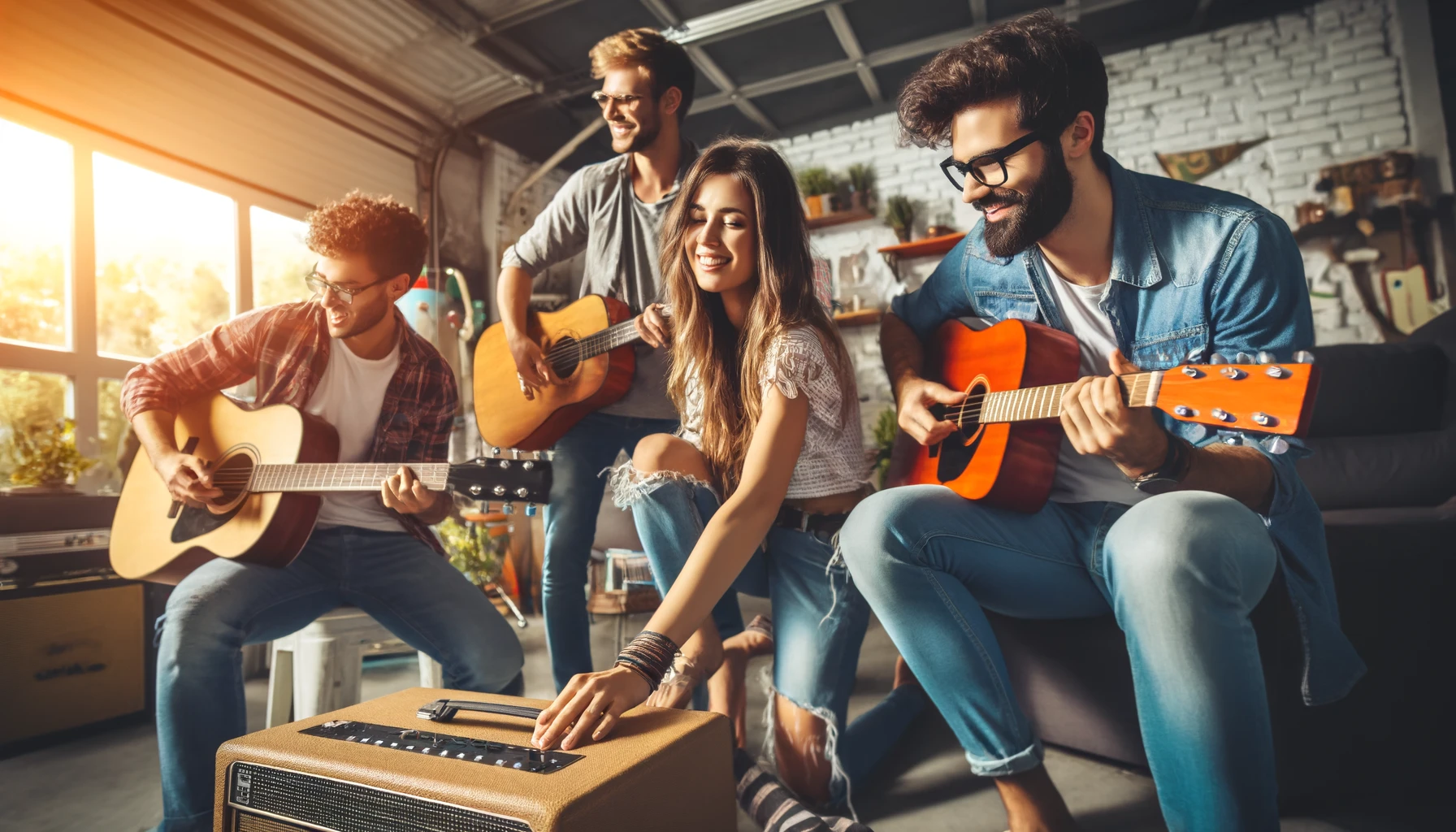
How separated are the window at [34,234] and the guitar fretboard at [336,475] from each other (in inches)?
91.7

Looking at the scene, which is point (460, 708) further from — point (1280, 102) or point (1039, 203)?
point (1280, 102)

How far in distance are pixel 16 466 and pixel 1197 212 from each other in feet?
10.6

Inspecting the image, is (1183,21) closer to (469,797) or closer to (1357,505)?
(1357,505)

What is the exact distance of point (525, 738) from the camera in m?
0.96

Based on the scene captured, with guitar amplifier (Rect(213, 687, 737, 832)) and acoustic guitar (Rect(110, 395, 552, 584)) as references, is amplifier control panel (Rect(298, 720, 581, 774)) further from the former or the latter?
acoustic guitar (Rect(110, 395, 552, 584))

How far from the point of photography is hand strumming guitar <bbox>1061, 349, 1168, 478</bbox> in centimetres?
103

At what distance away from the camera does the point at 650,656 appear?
1.05 m

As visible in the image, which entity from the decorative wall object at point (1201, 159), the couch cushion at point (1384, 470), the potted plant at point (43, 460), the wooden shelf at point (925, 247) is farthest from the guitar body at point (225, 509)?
the decorative wall object at point (1201, 159)

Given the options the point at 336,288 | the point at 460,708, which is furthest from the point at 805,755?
the point at 336,288

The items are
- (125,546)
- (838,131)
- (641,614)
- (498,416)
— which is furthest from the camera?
(838,131)

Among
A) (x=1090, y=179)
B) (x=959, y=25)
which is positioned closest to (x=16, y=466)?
(x=1090, y=179)

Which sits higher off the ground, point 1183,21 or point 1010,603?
point 1183,21

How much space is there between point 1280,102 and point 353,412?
5.43 m

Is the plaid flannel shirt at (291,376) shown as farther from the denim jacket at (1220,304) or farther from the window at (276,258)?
the window at (276,258)
